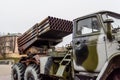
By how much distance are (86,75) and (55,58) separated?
93.1 inches

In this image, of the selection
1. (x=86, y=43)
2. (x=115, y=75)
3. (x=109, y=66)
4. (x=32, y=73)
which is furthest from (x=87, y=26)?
(x=32, y=73)

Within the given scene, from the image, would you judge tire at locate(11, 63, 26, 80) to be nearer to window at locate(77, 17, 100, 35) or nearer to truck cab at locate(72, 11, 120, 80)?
truck cab at locate(72, 11, 120, 80)

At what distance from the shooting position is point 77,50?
781 centimetres

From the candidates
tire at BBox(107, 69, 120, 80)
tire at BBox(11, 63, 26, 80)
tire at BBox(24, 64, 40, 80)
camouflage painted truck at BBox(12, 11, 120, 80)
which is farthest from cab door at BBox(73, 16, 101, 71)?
tire at BBox(11, 63, 26, 80)

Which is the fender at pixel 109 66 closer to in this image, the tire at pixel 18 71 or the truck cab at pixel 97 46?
the truck cab at pixel 97 46

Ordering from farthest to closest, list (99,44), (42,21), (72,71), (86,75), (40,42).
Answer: (40,42) < (42,21) < (72,71) < (86,75) < (99,44)

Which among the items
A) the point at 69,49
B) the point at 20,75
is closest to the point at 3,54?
the point at 20,75

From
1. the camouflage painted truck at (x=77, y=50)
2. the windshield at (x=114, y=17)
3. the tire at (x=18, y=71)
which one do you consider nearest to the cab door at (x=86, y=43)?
the camouflage painted truck at (x=77, y=50)

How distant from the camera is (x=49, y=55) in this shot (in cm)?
1000

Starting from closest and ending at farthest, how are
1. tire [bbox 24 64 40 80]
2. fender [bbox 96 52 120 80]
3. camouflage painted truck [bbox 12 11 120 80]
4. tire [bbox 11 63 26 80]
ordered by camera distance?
fender [bbox 96 52 120 80], camouflage painted truck [bbox 12 11 120 80], tire [bbox 24 64 40 80], tire [bbox 11 63 26 80]

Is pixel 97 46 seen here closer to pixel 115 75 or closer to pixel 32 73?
pixel 115 75

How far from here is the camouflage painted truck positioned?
6.73 metres

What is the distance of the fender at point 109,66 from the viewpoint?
6.57m

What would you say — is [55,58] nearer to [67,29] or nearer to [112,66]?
[67,29]
